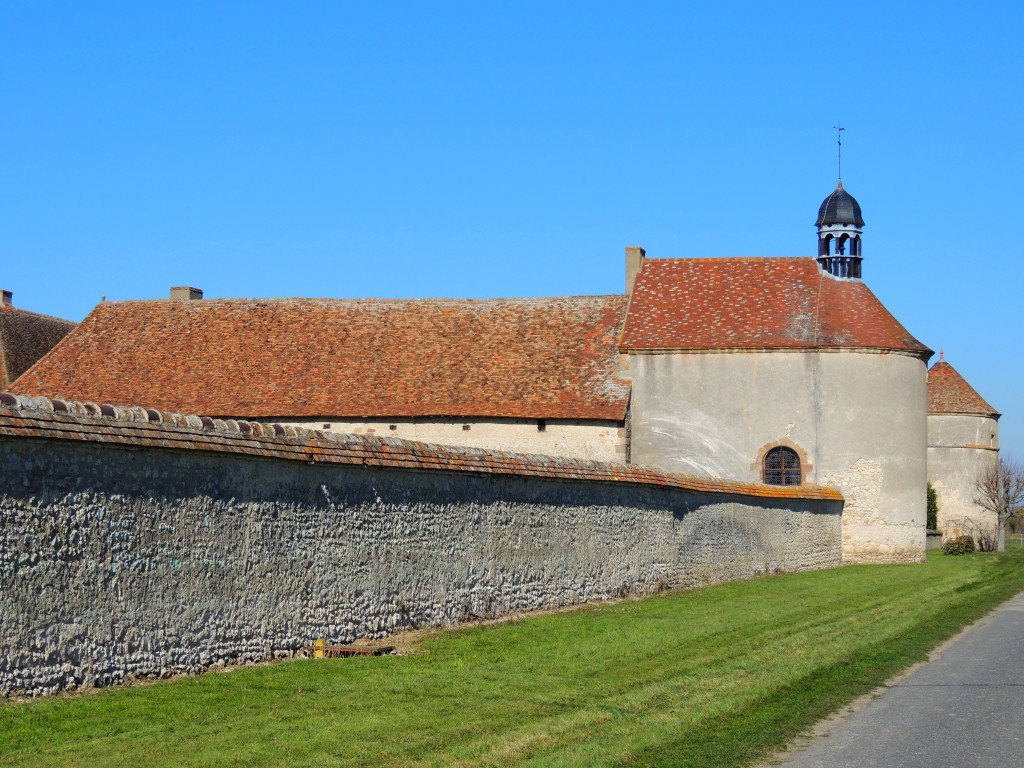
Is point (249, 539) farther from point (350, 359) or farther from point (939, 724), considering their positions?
point (350, 359)

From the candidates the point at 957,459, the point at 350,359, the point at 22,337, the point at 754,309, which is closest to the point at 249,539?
the point at 350,359

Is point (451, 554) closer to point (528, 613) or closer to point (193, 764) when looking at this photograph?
point (528, 613)

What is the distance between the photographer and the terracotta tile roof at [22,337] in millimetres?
38500

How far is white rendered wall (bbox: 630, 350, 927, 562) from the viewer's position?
33406 millimetres

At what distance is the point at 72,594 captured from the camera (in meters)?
9.64

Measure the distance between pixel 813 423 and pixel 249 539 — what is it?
24318 millimetres

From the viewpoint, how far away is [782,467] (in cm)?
3381

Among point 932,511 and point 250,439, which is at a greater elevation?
point 250,439

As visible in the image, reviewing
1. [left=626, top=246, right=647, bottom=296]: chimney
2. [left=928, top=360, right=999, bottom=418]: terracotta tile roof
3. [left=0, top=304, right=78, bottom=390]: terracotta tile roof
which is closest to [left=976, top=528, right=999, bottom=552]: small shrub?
[left=928, top=360, right=999, bottom=418]: terracotta tile roof

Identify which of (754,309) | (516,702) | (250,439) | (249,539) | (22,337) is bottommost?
(516,702)

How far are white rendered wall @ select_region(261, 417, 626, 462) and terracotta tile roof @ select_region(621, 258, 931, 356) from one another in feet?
11.4

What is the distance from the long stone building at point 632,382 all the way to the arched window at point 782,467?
0.17 feet

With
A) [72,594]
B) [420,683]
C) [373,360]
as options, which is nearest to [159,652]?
[72,594]

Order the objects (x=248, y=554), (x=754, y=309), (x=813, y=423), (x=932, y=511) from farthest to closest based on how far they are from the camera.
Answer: (x=932, y=511)
(x=754, y=309)
(x=813, y=423)
(x=248, y=554)
